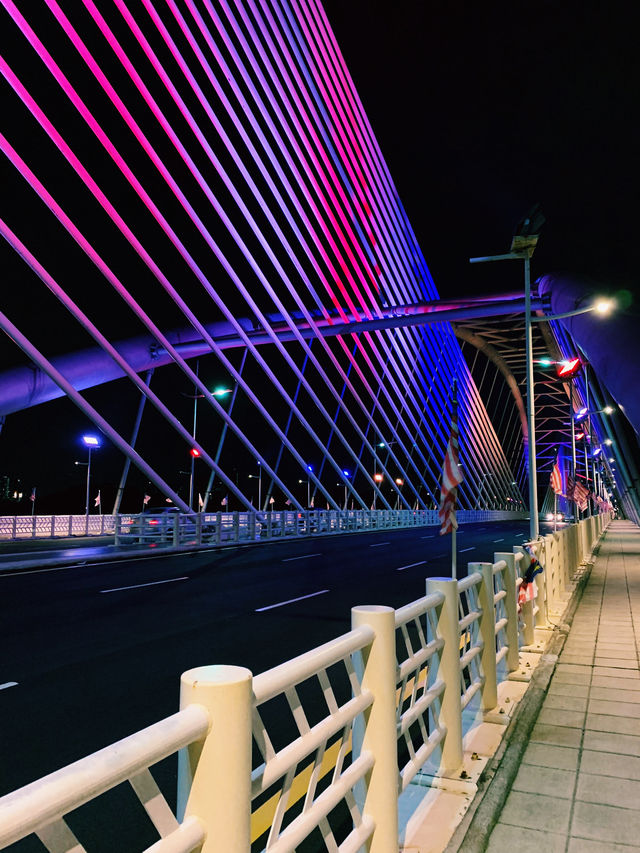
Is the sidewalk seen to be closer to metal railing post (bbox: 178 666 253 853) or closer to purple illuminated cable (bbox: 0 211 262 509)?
metal railing post (bbox: 178 666 253 853)

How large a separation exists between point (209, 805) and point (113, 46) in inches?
878

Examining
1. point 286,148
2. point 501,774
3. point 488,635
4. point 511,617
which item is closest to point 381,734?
point 501,774

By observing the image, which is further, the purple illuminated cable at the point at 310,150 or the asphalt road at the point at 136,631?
the purple illuminated cable at the point at 310,150

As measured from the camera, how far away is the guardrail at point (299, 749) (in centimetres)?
156

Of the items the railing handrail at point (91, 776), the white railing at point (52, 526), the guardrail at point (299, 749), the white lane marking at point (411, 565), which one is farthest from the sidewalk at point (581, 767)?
the white railing at point (52, 526)

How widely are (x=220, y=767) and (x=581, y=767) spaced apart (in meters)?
3.52

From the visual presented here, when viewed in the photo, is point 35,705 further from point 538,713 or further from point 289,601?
point 289,601

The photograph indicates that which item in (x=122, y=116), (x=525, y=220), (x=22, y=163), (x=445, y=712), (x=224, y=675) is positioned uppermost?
(x=122, y=116)

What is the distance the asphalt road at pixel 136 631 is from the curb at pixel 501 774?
5.90ft

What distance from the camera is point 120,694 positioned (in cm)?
582

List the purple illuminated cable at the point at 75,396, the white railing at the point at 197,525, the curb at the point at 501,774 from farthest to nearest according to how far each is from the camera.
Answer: the white railing at the point at 197,525
the purple illuminated cable at the point at 75,396
the curb at the point at 501,774

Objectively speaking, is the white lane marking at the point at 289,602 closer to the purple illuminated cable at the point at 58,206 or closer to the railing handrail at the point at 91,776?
the railing handrail at the point at 91,776

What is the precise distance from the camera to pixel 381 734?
3.01m

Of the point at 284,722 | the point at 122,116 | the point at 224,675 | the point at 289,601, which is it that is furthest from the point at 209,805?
the point at 122,116
